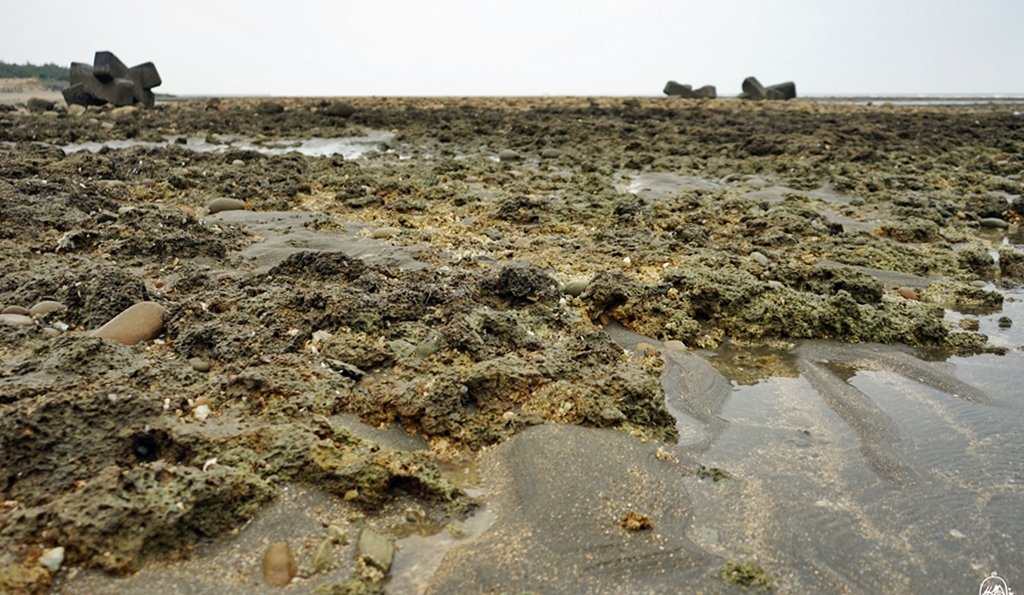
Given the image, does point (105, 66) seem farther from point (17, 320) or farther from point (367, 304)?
point (367, 304)

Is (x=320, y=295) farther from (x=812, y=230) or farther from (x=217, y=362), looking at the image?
(x=812, y=230)

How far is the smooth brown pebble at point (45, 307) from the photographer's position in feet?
14.3

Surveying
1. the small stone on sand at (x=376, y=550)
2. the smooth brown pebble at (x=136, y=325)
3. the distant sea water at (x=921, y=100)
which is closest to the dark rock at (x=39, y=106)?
the smooth brown pebble at (x=136, y=325)

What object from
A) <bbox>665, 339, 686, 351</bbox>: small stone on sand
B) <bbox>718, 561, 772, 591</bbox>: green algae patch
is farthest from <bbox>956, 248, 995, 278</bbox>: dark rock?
<bbox>718, 561, 772, 591</bbox>: green algae patch

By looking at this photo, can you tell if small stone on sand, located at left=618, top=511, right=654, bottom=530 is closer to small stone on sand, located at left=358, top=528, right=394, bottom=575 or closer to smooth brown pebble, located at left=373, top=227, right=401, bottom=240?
small stone on sand, located at left=358, top=528, right=394, bottom=575

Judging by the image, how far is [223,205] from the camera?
7.86 m

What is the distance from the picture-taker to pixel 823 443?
11.0 feet

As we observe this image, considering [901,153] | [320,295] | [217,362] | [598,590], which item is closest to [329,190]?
[320,295]

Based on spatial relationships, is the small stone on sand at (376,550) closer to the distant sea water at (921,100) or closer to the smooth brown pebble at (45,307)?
the smooth brown pebble at (45,307)

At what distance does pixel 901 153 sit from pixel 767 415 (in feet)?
42.0

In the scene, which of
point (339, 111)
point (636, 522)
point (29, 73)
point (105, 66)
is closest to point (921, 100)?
point (339, 111)

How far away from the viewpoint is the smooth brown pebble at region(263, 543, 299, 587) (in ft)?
7.50

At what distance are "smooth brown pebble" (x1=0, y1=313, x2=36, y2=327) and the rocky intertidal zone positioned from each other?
25 mm

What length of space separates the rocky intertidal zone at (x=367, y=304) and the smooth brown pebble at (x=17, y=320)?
2cm
